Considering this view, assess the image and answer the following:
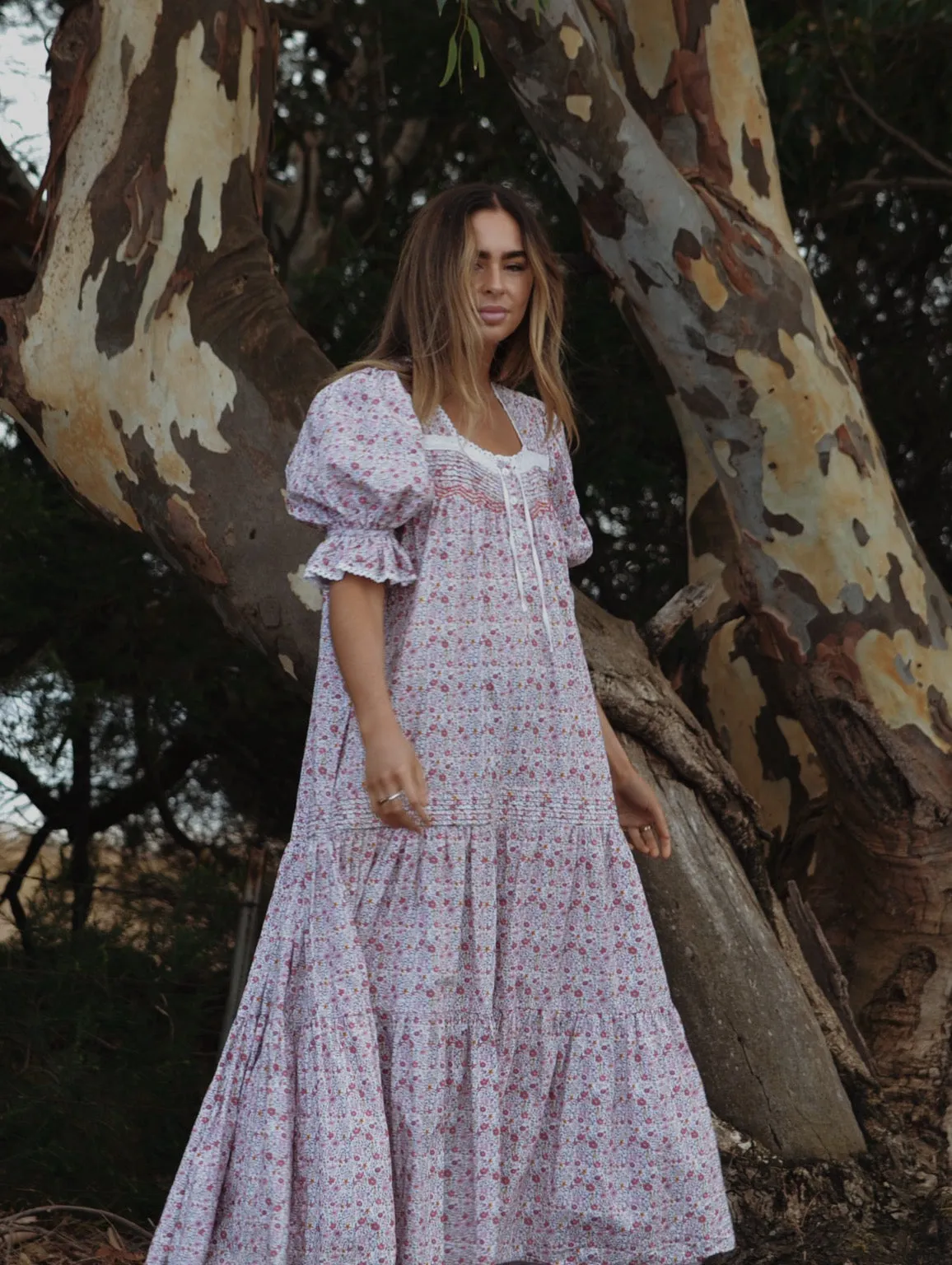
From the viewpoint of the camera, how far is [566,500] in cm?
299

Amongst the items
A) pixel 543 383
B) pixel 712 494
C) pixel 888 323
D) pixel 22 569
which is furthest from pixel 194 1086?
pixel 888 323

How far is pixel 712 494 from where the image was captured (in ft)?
16.6

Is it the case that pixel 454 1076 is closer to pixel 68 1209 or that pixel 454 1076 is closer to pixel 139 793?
pixel 68 1209

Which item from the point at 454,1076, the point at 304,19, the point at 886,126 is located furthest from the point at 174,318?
the point at 304,19

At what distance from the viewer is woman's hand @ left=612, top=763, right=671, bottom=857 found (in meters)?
2.96

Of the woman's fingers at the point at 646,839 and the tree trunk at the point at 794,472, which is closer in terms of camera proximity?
the woman's fingers at the point at 646,839

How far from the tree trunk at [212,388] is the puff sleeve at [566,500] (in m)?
0.69

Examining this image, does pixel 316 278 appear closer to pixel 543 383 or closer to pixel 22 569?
pixel 22 569

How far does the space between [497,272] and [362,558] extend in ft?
2.03

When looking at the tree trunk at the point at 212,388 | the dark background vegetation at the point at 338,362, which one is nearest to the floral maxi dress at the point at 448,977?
the tree trunk at the point at 212,388

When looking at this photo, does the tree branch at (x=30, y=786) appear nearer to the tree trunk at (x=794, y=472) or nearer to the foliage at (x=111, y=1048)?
the foliage at (x=111, y=1048)

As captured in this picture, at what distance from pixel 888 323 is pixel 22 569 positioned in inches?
139

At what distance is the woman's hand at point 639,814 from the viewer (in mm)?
2961

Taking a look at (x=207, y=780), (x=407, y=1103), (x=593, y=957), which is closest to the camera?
(x=407, y=1103)
